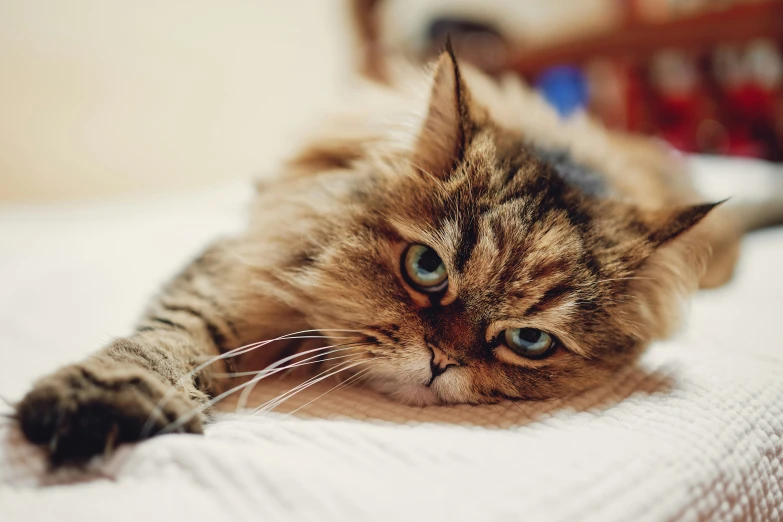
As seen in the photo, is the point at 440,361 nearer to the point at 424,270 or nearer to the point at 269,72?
the point at 424,270

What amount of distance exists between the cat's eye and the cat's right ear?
15cm

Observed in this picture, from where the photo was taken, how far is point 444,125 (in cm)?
97

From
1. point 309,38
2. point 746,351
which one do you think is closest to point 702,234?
point 746,351

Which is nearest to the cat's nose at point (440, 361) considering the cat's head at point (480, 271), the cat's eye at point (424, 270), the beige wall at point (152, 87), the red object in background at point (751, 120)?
the cat's head at point (480, 271)

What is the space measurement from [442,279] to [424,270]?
0.11 feet

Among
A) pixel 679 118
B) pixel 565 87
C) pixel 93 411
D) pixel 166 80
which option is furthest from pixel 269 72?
pixel 93 411

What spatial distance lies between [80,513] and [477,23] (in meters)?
3.53

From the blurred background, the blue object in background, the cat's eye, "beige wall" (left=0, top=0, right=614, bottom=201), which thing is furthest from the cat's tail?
"beige wall" (left=0, top=0, right=614, bottom=201)

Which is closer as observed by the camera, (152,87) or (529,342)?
(529,342)

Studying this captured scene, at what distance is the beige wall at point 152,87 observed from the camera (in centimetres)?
257

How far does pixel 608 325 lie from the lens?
0.92m

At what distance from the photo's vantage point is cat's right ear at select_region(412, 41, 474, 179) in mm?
935

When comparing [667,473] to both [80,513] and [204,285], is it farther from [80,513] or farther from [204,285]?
[204,285]

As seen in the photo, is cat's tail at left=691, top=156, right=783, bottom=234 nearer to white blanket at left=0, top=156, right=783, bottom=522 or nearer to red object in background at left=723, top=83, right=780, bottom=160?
red object in background at left=723, top=83, right=780, bottom=160
